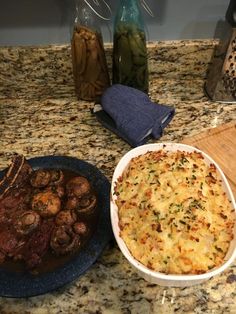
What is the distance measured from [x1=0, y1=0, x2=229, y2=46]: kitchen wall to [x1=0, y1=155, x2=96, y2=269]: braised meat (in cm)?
44

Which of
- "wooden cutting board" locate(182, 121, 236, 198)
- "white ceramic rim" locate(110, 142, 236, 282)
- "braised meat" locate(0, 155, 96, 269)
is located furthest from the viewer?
"wooden cutting board" locate(182, 121, 236, 198)

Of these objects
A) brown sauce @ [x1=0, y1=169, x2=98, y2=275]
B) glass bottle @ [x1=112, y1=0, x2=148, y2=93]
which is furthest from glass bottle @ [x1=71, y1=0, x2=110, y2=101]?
brown sauce @ [x1=0, y1=169, x2=98, y2=275]

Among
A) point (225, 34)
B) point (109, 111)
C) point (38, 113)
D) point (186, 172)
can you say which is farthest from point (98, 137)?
point (225, 34)

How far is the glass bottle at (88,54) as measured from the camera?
0.92 metres

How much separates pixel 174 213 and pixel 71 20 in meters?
0.65

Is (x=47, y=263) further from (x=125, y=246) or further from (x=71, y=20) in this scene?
(x=71, y=20)

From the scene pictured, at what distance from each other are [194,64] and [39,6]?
521mm

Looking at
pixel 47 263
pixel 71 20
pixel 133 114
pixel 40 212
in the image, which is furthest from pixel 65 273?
pixel 71 20

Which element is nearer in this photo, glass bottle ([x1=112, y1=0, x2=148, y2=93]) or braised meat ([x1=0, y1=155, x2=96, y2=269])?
braised meat ([x1=0, y1=155, x2=96, y2=269])

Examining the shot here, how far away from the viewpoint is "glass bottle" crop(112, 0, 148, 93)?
89cm

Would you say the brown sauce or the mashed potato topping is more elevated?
the mashed potato topping

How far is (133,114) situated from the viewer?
0.93 meters

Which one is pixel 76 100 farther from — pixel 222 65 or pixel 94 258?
pixel 94 258

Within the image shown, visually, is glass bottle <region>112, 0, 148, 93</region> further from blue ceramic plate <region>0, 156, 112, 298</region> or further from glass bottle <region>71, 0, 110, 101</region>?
blue ceramic plate <region>0, 156, 112, 298</region>
